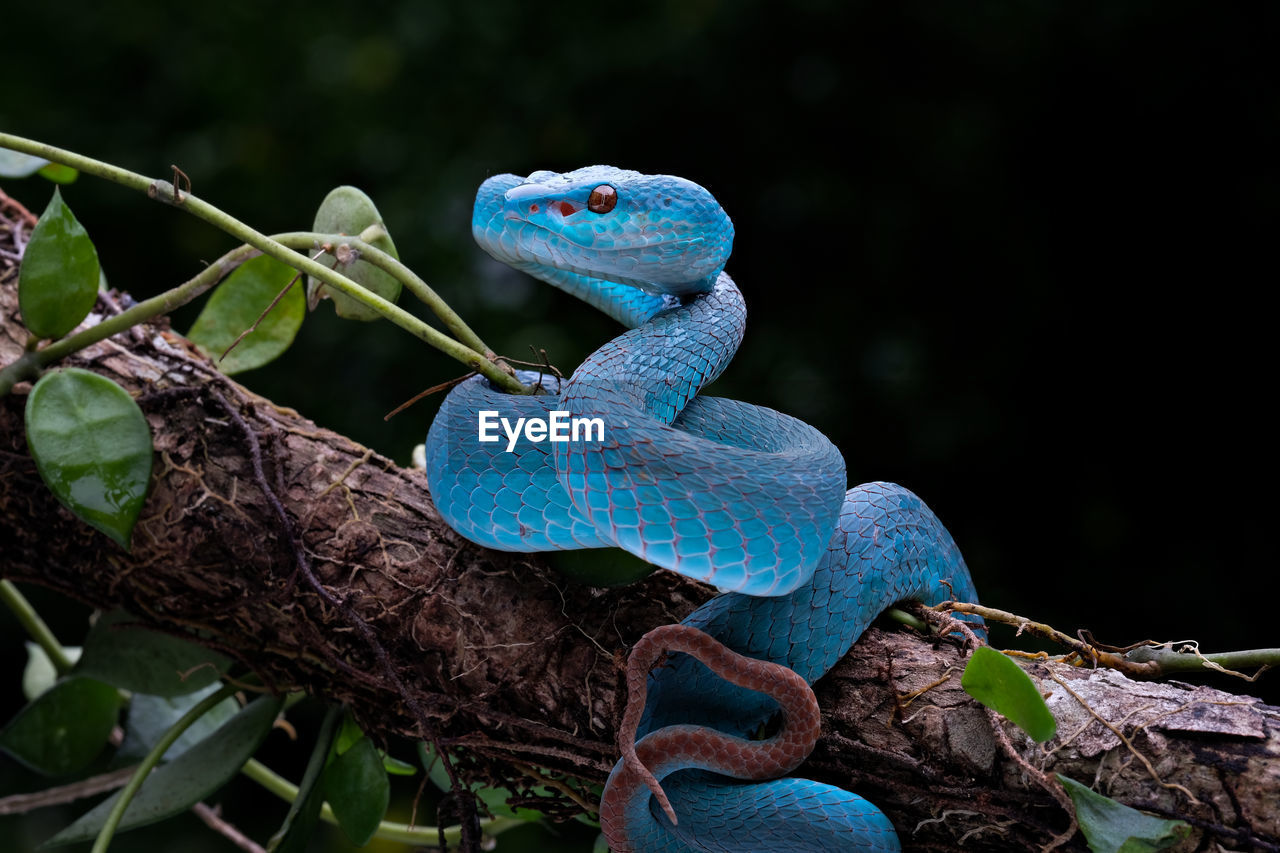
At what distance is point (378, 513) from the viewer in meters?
1.45

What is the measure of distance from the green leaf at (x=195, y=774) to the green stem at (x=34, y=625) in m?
0.32

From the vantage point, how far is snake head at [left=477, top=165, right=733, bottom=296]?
1.34 meters

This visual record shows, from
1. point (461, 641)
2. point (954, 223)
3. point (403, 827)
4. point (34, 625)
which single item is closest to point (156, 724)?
point (34, 625)

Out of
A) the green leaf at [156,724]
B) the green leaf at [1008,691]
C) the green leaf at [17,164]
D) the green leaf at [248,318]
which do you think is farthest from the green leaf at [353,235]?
the green leaf at [1008,691]

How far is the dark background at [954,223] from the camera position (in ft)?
11.7

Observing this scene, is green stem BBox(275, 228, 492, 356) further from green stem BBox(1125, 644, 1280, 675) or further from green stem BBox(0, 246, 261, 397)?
green stem BBox(1125, 644, 1280, 675)

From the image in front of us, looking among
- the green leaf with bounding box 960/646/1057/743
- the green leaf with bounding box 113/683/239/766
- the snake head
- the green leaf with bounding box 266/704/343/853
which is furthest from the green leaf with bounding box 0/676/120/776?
the green leaf with bounding box 960/646/1057/743

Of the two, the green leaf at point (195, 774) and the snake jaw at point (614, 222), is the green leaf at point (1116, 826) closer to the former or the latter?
the snake jaw at point (614, 222)

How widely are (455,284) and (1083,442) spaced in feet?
7.53

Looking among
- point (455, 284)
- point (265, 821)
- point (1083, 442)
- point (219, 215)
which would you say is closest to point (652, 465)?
point (219, 215)

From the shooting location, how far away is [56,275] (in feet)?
4.54

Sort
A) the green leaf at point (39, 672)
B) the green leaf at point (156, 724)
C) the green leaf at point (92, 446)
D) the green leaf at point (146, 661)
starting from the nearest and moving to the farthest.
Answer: the green leaf at point (92, 446), the green leaf at point (146, 661), the green leaf at point (156, 724), the green leaf at point (39, 672)

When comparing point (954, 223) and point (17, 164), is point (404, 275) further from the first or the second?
point (954, 223)

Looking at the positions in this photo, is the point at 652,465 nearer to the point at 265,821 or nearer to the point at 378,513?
the point at 378,513
